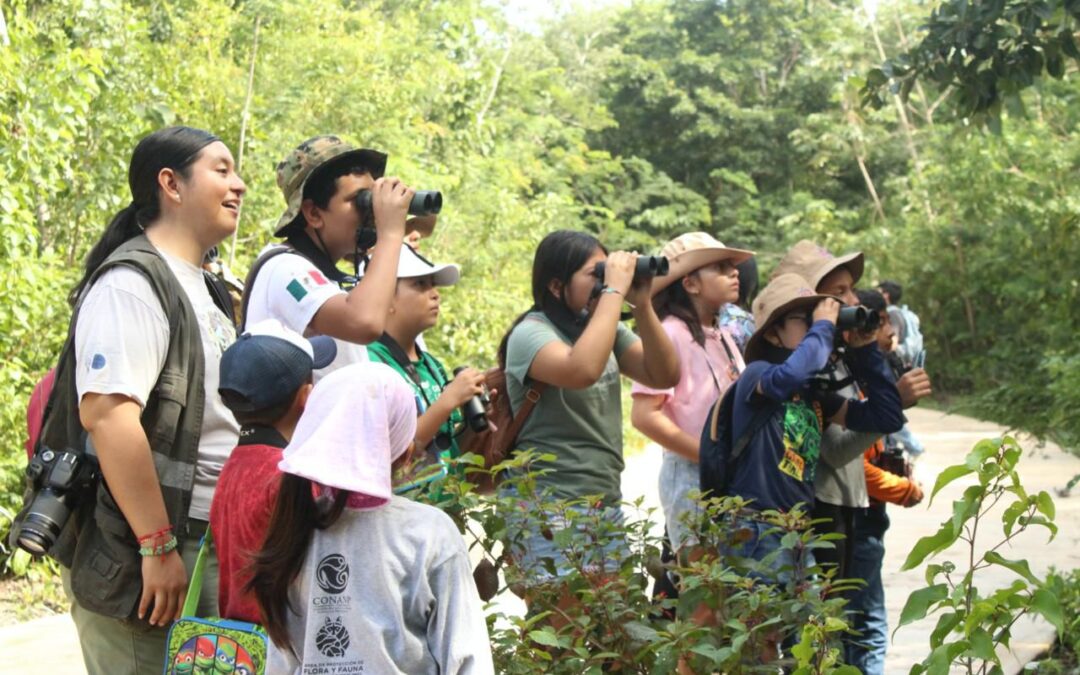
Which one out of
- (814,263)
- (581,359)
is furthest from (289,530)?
(814,263)

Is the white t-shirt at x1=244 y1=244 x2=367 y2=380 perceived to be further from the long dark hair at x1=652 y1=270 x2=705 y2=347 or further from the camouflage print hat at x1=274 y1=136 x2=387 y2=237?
the long dark hair at x1=652 y1=270 x2=705 y2=347

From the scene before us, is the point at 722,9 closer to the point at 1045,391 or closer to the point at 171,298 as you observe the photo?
the point at 1045,391

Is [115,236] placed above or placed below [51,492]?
above

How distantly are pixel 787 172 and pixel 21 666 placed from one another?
26.9 meters

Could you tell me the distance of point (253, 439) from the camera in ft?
9.23

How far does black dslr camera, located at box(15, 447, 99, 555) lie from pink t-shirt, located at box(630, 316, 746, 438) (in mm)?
2313

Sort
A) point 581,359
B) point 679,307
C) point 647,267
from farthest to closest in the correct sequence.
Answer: point 679,307 < point 647,267 < point 581,359

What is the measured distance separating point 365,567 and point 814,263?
3051 millimetres

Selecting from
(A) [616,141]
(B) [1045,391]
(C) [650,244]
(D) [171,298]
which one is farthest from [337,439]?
(A) [616,141]

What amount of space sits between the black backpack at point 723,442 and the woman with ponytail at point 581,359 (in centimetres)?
22

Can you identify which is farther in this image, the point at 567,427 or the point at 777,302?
the point at 777,302

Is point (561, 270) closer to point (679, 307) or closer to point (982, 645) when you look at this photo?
point (679, 307)

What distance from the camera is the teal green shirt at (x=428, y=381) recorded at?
4.20m

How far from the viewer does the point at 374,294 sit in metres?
3.50
